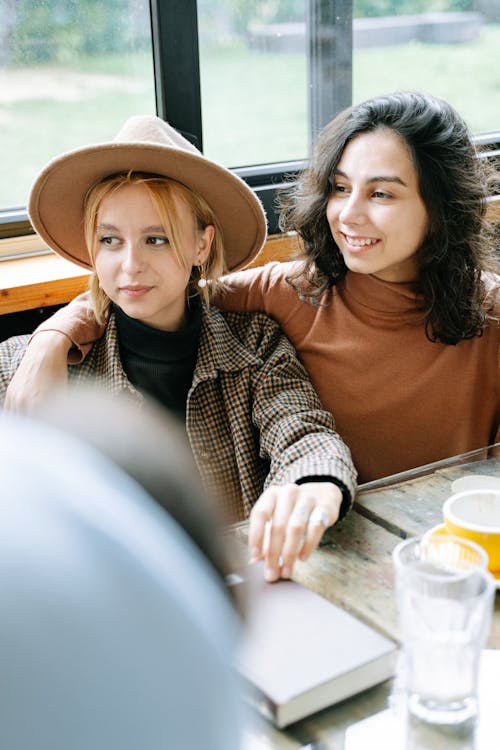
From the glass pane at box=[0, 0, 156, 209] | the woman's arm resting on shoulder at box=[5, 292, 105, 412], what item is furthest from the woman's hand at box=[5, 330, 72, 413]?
the glass pane at box=[0, 0, 156, 209]

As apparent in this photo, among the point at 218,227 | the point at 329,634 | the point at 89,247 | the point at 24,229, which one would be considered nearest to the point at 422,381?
the point at 218,227

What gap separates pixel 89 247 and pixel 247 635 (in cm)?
133

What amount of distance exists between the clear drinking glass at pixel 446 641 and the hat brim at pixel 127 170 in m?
0.92

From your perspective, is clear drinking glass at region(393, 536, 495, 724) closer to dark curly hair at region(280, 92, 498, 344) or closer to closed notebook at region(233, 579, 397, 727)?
closed notebook at region(233, 579, 397, 727)

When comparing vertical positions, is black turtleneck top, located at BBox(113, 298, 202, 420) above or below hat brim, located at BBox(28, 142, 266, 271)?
below

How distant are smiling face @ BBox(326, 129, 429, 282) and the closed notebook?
86 centimetres

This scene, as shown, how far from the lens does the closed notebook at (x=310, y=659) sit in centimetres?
81

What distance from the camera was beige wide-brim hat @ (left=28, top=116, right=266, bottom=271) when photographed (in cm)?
152

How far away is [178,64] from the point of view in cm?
226

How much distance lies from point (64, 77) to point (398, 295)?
3.50 feet

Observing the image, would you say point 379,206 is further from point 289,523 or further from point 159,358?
point 289,523

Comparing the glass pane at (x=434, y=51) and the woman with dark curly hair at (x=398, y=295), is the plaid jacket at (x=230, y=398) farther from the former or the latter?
the glass pane at (x=434, y=51)

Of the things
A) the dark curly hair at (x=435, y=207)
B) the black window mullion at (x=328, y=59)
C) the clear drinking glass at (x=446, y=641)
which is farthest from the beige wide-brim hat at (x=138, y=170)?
the black window mullion at (x=328, y=59)

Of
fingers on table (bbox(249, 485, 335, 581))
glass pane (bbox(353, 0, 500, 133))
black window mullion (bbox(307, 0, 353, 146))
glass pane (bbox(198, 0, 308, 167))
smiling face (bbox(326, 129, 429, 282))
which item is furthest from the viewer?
glass pane (bbox(353, 0, 500, 133))
